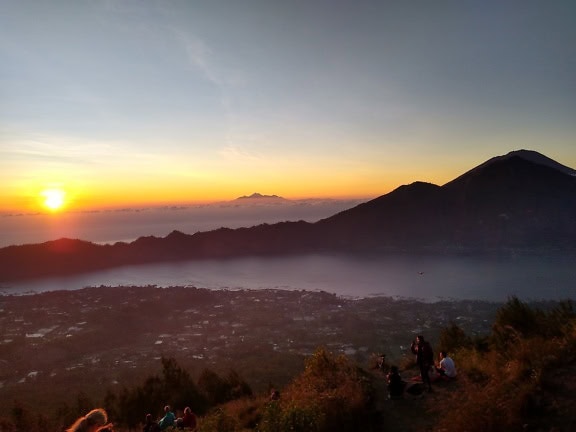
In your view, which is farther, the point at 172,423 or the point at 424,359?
the point at 172,423

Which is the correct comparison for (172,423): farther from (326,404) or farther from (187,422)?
(326,404)

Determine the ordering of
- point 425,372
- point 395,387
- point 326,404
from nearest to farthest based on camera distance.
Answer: point 326,404
point 395,387
point 425,372

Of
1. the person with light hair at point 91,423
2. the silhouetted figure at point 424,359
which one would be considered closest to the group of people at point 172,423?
the person with light hair at point 91,423

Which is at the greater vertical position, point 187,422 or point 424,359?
point 424,359

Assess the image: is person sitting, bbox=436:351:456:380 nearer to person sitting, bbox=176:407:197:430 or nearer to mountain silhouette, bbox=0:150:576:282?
person sitting, bbox=176:407:197:430

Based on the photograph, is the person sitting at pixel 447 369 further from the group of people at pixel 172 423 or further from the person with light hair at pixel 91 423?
the person with light hair at pixel 91 423

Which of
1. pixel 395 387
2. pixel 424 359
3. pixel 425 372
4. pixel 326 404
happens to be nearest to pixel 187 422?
pixel 326 404
